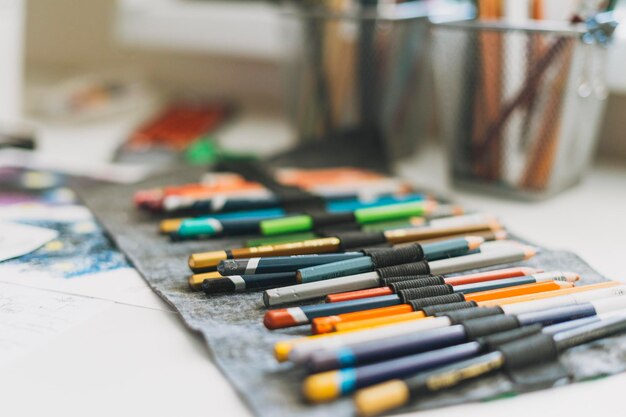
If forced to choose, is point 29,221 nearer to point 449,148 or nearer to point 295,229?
point 295,229

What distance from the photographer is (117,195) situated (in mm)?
618

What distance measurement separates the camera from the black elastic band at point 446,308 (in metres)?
0.40

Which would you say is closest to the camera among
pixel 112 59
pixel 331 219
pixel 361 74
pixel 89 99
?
pixel 331 219

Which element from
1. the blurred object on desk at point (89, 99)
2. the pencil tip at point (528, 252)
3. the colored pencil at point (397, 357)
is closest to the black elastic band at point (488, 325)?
the colored pencil at point (397, 357)

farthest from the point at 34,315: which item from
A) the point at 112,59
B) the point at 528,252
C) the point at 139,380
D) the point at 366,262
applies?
the point at 112,59

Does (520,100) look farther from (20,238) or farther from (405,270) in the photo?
(20,238)

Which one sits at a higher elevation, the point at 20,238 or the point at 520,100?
the point at 520,100

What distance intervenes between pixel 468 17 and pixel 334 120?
0.61 feet

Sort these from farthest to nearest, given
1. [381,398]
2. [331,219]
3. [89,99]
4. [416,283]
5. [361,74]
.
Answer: [89,99] < [361,74] < [331,219] < [416,283] < [381,398]

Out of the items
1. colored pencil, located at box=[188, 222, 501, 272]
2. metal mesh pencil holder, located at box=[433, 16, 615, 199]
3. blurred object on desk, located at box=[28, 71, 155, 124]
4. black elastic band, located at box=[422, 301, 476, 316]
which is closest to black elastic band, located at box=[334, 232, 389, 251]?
colored pencil, located at box=[188, 222, 501, 272]

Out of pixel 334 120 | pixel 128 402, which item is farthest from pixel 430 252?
pixel 334 120

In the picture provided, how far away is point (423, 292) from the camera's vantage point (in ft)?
1.40

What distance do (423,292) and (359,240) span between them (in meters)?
0.08

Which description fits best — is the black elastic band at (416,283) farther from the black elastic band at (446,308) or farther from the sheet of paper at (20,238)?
the sheet of paper at (20,238)
